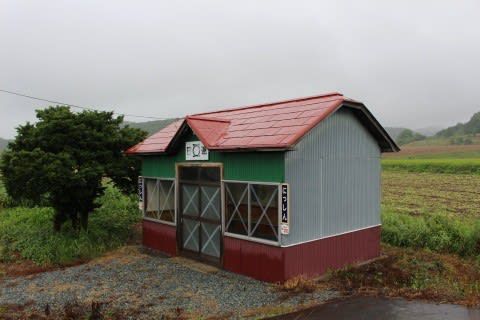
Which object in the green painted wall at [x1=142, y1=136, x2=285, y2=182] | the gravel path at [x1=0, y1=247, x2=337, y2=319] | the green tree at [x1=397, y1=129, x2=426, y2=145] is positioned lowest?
the gravel path at [x1=0, y1=247, x2=337, y2=319]

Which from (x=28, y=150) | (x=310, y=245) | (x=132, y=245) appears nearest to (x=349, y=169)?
(x=310, y=245)

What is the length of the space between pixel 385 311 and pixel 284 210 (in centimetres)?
303

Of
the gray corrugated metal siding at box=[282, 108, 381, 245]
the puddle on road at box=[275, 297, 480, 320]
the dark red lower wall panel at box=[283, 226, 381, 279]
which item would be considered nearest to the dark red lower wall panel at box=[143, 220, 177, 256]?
the dark red lower wall panel at box=[283, 226, 381, 279]

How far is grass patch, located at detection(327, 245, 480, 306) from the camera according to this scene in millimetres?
8672

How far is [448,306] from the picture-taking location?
7805 millimetres

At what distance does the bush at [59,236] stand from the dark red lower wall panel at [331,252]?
23.2 feet

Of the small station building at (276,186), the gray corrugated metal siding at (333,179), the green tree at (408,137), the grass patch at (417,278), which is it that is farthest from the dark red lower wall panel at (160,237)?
the green tree at (408,137)

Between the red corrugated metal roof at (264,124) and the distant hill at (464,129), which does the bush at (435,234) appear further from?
the distant hill at (464,129)

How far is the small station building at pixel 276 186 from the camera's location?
9820 millimetres

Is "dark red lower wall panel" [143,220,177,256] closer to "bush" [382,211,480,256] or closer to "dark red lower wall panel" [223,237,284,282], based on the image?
"dark red lower wall panel" [223,237,284,282]

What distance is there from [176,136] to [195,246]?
346 cm

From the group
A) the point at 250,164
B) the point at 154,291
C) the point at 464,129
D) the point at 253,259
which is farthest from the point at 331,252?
the point at 464,129

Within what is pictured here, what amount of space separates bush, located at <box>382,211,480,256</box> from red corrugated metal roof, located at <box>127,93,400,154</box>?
5.73 m

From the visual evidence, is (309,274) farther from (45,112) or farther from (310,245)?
(45,112)
